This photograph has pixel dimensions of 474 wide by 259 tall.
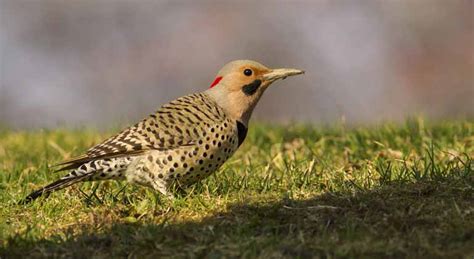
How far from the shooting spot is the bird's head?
271 inches

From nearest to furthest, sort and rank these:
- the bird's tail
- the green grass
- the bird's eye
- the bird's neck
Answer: the green grass → the bird's tail → the bird's neck → the bird's eye

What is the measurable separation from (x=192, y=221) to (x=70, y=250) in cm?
81

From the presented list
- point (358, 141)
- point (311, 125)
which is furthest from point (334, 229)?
point (311, 125)

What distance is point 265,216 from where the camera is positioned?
5445 mm

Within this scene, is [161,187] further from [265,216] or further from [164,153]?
[265,216]

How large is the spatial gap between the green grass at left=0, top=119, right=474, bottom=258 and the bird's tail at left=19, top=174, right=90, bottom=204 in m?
0.06

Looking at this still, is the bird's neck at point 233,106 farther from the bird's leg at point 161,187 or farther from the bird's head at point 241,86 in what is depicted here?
the bird's leg at point 161,187

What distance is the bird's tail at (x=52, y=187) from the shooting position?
6285 mm

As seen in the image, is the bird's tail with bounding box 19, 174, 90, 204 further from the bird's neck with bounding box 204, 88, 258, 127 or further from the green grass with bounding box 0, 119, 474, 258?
the bird's neck with bounding box 204, 88, 258, 127

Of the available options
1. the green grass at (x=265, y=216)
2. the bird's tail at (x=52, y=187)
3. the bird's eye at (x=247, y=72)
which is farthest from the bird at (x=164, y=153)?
the bird's eye at (x=247, y=72)

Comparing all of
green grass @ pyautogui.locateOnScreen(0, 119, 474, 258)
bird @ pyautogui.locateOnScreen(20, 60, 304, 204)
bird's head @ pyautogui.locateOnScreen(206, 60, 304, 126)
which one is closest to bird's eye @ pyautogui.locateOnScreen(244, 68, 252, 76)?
bird's head @ pyautogui.locateOnScreen(206, 60, 304, 126)

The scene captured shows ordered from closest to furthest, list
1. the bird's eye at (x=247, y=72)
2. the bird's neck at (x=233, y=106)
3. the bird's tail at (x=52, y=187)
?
1. the bird's tail at (x=52, y=187)
2. the bird's neck at (x=233, y=106)
3. the bird's eye at (x=247, y=72)

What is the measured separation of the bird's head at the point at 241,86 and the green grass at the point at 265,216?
535 mm

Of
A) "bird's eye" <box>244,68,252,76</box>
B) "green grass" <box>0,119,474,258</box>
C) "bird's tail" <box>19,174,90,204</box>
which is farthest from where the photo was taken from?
"bird's eye" <box>244,68,252,76</box>
